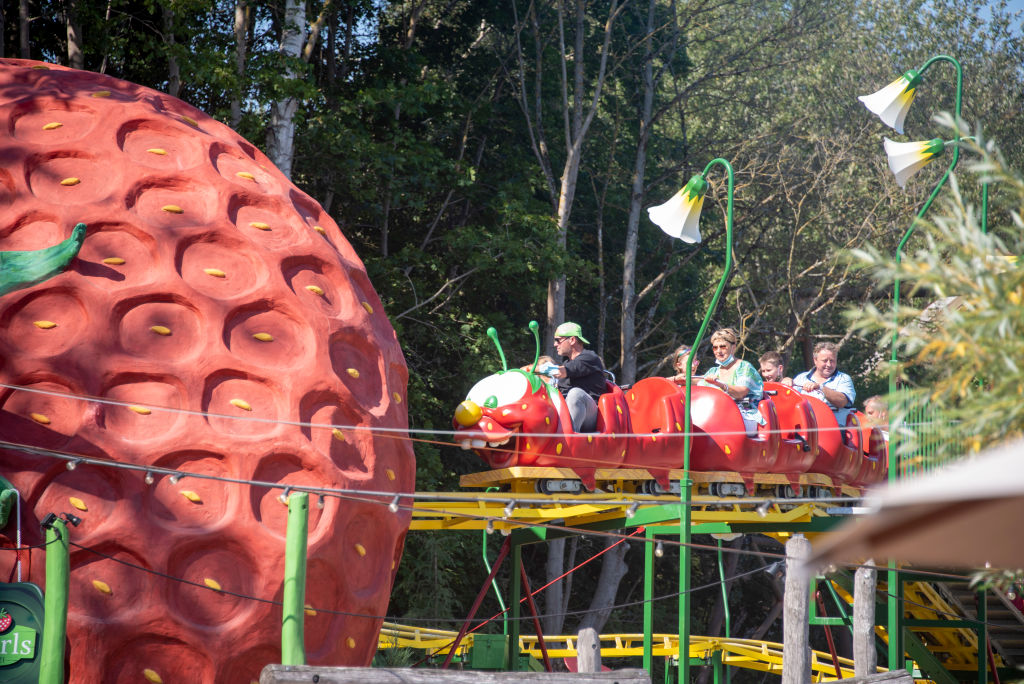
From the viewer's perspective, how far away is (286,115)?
1300cm

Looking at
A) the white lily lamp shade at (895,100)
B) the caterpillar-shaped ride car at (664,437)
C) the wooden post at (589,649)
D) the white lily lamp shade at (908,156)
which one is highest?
the white lily lamp shade at (895,100)

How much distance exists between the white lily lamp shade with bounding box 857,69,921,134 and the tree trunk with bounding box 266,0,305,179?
6.70 m

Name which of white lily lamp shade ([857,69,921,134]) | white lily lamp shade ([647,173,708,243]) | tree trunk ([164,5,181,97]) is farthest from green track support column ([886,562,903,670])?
tree trunk ([164,5,181,97])

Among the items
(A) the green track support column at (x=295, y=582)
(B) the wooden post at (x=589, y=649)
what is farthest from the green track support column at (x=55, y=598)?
(B) the wooden post at (x=589, y=649)

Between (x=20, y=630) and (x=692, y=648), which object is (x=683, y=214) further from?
(x=692, y=648)

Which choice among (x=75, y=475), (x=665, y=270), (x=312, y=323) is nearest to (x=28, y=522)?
(x=75, y=475)

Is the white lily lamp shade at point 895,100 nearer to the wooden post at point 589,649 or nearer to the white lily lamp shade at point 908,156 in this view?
the white lily lamp shade at point 908,156

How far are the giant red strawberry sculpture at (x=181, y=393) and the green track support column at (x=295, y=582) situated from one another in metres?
0.15

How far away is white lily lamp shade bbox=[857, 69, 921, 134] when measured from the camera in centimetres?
880

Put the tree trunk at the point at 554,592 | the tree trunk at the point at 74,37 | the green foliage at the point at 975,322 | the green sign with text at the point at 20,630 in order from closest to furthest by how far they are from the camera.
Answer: the green foliage at the point at 975,322 → the green sign with text at the point at 20,630 → the tree trunk at the point at 74,37 → the tree trunk at the point at 554,592

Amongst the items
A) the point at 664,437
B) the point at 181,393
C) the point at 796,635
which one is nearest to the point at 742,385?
the point at 664,437

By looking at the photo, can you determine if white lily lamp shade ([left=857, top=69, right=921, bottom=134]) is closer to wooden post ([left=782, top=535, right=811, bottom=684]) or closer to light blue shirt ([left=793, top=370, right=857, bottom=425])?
light blue shirt ([left=793, top=370, right=857, bottom=425])

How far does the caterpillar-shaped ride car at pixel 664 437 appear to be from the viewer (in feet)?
27.8

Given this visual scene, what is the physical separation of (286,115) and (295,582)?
8.88 meters
